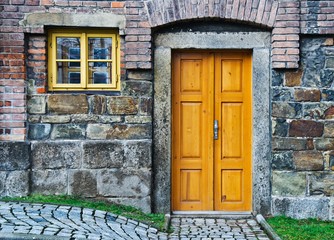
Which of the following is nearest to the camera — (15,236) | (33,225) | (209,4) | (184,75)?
(15,236)

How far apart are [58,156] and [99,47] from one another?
1704mm

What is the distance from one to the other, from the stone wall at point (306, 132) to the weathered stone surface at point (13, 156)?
11.8ft

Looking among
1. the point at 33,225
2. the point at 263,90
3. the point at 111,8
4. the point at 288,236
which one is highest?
the point at 111,8

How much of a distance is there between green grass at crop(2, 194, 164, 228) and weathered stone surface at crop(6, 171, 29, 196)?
10 cm

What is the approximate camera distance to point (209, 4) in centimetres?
518

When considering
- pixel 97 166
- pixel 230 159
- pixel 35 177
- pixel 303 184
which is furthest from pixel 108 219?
pixel 303 184

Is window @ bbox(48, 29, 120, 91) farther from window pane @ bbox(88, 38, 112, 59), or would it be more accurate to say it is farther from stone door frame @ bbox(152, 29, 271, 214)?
stone door frame @ bbox(152, 29, 271, 214)

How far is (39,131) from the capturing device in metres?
5.28

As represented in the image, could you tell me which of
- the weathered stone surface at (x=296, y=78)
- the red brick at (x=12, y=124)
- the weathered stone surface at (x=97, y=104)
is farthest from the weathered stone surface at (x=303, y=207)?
the red brick at (x=12, y=124)

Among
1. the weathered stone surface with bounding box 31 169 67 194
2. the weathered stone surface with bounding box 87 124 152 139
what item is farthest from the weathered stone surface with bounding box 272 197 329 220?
the weathered stone surface with bounding box 31 169 67 194

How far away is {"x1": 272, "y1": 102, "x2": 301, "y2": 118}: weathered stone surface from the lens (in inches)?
207

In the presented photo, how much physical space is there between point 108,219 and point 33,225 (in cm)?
106

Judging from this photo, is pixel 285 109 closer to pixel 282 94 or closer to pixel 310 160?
pixel 282 94

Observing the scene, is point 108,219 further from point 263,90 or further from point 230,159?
point 263,90
